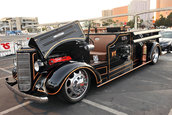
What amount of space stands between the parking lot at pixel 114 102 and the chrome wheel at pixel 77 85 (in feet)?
0.63

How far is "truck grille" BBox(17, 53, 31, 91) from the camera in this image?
3271mm

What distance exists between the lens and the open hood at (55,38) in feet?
10.2

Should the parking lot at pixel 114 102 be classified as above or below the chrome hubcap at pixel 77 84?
below

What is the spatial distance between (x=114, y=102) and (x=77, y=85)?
979 mm

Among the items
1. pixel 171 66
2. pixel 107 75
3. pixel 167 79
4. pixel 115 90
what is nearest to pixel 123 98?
pixel 115 90

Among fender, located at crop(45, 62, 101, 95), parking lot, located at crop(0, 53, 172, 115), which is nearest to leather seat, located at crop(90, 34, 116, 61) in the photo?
parking lot, located at crop(0, 53, 172, 115)

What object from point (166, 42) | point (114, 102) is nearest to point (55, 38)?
point (114, 102)

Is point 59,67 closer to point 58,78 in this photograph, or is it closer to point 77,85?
point 58,78

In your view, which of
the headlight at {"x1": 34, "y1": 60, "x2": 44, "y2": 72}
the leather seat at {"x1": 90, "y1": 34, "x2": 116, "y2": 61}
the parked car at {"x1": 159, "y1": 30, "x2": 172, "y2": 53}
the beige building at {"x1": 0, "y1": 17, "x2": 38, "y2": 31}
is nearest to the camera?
the headlight at {"x1": 34, "y1": 60, "x2": 44, "y2": 72}

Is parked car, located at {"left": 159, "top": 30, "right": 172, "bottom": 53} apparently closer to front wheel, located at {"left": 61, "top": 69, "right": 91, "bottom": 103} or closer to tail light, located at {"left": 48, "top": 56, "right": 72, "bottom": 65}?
front wheel, located at {"left": 61, "top": 69, "right": 91, "bottom": 103}

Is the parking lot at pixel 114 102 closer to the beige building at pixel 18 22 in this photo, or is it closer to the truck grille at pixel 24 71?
the truck grille at pixel 24 71

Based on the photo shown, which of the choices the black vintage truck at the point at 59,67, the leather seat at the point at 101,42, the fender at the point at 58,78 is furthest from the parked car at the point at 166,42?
the fender at the point at 58,78

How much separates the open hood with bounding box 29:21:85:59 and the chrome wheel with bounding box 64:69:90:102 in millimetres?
790

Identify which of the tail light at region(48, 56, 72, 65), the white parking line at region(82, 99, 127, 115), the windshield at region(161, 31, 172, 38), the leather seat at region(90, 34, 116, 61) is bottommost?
the white parking line at region(82, 99, 127, 115)
